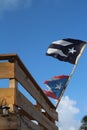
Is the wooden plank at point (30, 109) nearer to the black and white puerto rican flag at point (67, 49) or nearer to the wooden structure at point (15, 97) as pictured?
the wooden structure at point (15, 97)

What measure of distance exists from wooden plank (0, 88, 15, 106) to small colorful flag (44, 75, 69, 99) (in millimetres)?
6566

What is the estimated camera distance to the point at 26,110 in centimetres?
678

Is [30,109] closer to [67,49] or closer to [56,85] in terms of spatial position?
[56,85]

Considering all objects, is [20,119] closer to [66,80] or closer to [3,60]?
[3,60]

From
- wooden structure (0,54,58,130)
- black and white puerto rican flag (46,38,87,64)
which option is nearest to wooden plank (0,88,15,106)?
wooden structure (0,54,58,130)

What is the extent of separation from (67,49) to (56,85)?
1913 mm

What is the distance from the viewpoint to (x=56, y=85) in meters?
13.1

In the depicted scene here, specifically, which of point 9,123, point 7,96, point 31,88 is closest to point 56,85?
point 31,88

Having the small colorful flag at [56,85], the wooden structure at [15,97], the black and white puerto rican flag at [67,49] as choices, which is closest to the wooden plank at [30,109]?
the wooden structure at [15,97]

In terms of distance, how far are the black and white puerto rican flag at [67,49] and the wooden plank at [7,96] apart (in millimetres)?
7805

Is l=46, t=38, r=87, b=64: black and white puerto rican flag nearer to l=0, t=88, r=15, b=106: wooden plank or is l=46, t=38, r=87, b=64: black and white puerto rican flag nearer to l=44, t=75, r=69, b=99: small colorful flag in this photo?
l=44, t=75, r=69, b=99: small colorful flag

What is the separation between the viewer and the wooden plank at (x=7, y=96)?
19.9 ft

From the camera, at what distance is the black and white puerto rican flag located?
46.2 ft

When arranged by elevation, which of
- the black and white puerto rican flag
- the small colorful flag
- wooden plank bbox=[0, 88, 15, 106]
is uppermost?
wooden plank bbox=[0, 88, 15, 106]
